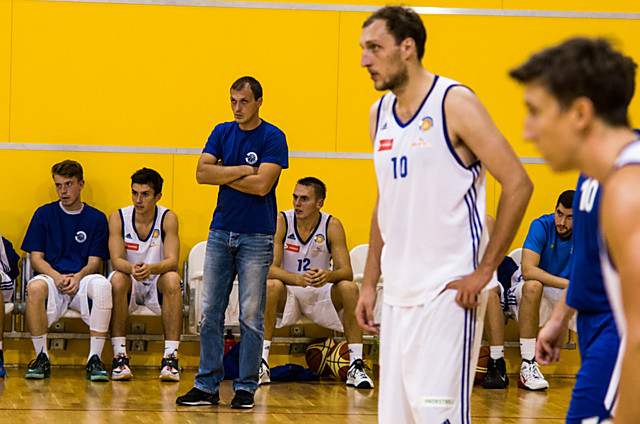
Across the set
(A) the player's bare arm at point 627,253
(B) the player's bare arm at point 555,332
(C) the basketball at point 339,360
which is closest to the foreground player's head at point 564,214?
(C) the basketball at point 339,360

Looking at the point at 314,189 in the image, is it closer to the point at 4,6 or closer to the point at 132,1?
the point at 132,1

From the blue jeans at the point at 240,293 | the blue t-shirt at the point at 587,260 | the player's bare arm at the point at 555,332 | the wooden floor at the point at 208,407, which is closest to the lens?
the blue t-shirt at the point at 587,260

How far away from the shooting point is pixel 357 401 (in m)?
5.72

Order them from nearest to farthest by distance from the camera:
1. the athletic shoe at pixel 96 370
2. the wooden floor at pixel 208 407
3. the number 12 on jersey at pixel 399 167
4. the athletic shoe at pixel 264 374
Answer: the number 12 on jersey at pixel 399 167 < the wooden floor at pixel 208 407 < the athletic shoe at pixel 96 370 < the athletic shoe at pixel 264 374

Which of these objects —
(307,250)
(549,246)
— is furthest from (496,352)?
(307,250)

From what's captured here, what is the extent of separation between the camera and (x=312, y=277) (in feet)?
21.5

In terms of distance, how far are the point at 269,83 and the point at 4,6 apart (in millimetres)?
2342

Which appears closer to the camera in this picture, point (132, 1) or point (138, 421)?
point (138, 421)

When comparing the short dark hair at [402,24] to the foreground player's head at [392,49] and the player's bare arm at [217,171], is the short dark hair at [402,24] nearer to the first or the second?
the foreground player's head at [392,49]

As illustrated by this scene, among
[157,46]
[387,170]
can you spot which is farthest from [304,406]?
[157,46]

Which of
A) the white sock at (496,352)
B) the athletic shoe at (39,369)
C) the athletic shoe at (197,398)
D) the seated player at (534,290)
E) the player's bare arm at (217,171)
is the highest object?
the player's bare arm at (217,171)

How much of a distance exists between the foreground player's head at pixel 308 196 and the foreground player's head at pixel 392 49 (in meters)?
3.99

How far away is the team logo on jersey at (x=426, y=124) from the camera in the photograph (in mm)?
2691

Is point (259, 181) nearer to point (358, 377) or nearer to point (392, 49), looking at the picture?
point (358, 377)
